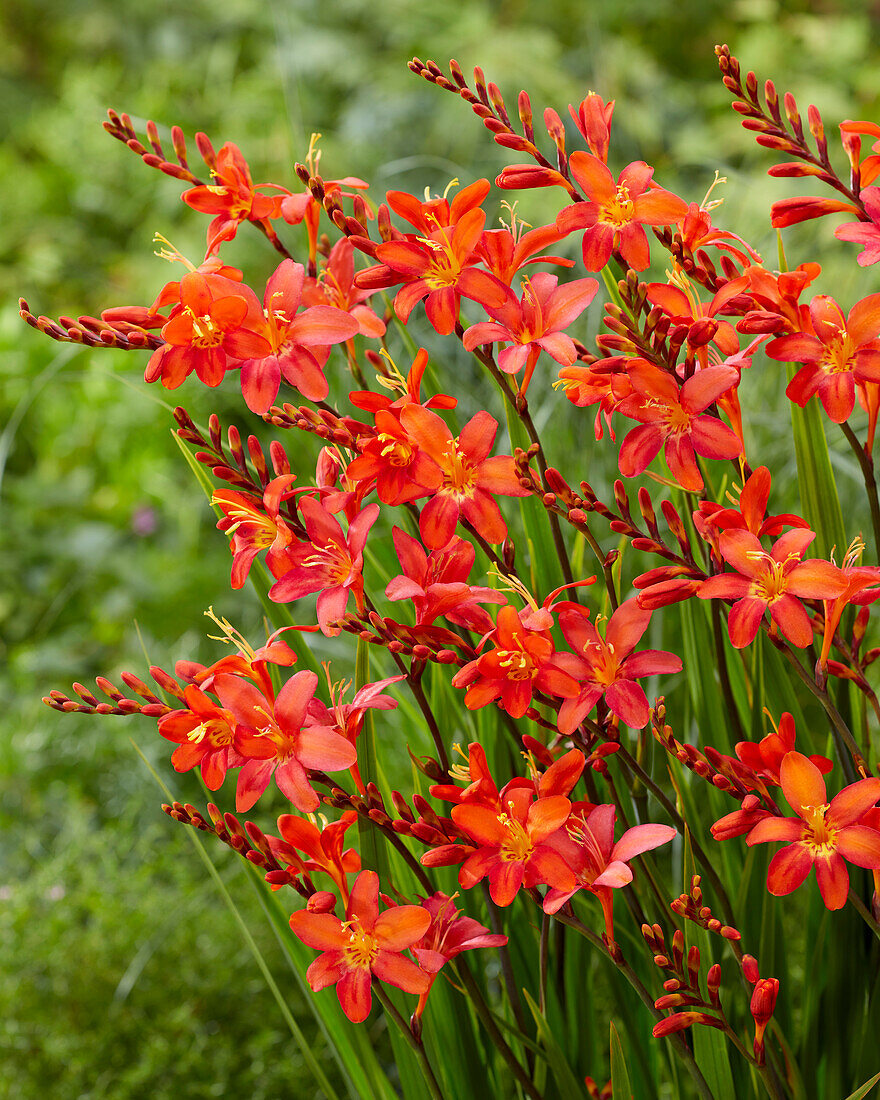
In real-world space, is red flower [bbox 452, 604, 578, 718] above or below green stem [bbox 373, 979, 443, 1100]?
above

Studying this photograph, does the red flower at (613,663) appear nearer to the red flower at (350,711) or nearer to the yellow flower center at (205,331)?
the red flower at (350,711)

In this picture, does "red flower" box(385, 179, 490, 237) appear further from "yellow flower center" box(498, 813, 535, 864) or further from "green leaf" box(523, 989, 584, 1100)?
"green leaf" box(523, 989, 584, 1100)

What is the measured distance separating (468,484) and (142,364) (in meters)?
1.80

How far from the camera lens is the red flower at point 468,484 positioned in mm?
431

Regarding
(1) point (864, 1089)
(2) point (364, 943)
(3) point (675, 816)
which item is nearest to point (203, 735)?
(2) point (364, 943)

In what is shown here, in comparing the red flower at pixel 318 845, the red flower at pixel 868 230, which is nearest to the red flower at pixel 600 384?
the red flower at pixel 868 230

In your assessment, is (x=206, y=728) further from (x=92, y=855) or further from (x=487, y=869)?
(x=92, y=855)

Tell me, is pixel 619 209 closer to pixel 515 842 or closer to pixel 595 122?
pixel 595 122

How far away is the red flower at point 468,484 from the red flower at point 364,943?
0.50 feet

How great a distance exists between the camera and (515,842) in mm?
418

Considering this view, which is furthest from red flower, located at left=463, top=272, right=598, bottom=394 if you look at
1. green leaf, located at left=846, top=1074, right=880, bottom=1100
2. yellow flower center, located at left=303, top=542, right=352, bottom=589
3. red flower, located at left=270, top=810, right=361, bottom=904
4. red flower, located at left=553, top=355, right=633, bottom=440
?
green leaf, located at left=846, top=1074, right=880, bottom=1100

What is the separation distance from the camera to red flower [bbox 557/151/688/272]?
0.44 m

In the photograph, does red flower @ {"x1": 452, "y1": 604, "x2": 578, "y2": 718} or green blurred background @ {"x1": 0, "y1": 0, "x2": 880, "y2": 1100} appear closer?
red flower @ {"x1": 452, "y1": 604, "x2": 578, "y2": 718}

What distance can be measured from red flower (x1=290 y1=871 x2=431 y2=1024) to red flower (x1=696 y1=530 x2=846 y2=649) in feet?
0.60
